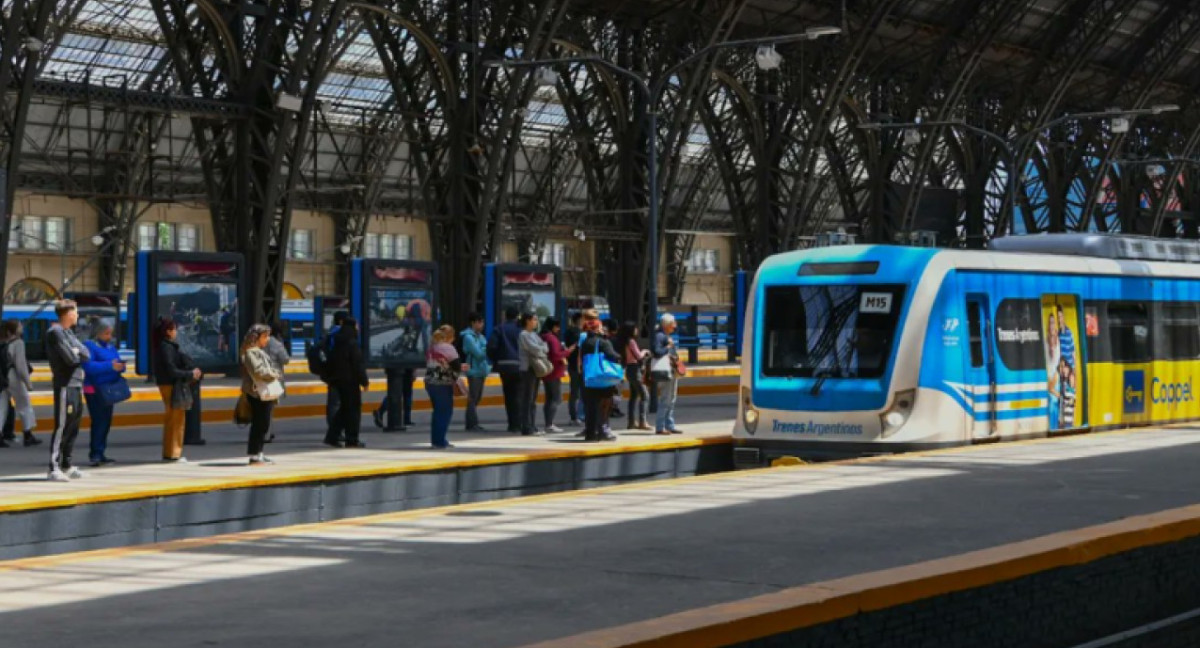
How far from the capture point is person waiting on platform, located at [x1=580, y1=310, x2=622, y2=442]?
79.3 ft

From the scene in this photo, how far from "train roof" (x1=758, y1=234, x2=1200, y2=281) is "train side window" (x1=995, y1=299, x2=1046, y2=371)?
1.52 feet

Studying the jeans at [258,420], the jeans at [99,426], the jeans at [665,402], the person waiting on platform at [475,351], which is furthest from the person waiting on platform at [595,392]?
the jeans at [99,426]

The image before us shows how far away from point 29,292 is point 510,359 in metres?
53.3

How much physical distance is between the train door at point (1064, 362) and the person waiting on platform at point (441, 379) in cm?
735

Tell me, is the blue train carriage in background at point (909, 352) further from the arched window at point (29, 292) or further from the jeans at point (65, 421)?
the arched window at point (29, 292)

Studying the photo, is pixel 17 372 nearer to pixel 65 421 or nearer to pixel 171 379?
Result: pixel 171 379

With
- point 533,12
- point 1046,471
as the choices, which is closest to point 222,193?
point 533,12

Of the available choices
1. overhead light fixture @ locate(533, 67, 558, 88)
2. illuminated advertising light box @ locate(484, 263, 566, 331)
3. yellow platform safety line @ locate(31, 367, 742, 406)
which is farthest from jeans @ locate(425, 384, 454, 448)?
overhead light fixture @ locate(533, 67, 558, 88)

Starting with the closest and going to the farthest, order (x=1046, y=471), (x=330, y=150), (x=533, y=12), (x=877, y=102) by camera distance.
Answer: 1. (x=1046, y=471)
2. (x=533, y=12)
3. (x=877, y=102)
4. (x=330, y=150)

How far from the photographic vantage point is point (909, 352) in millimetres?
21062

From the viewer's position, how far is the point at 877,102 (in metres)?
57.8

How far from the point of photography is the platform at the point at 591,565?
891cm

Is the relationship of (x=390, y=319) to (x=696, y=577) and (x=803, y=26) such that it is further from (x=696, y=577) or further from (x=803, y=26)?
(x=803, y=26)

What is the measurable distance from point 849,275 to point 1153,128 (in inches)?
2262
